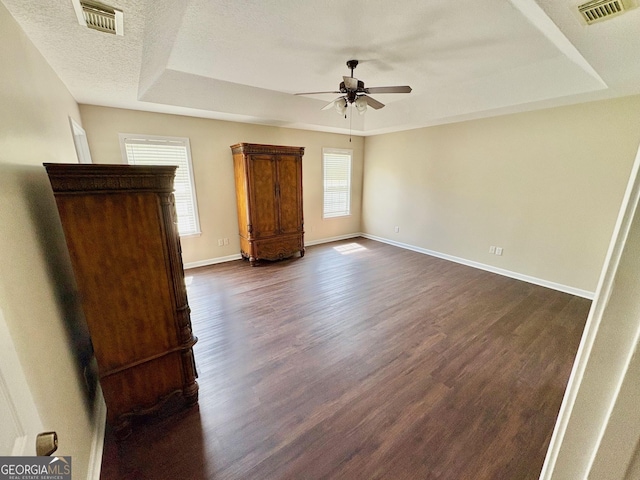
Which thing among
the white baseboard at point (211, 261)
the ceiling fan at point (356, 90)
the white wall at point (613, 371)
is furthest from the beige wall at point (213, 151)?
the white wall at point (613, 371)

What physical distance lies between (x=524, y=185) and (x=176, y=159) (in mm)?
5186

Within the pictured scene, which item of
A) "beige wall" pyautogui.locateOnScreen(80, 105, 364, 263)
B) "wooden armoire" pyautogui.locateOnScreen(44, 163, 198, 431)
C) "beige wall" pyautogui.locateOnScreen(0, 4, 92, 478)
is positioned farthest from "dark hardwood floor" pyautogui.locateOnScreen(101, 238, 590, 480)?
"beige wall" pyautogui.locateOnScreen(80, 105, 364, 263)

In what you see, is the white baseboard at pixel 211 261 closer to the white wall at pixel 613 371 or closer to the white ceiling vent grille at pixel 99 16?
the white ceiling vent grille at pixel 99 16

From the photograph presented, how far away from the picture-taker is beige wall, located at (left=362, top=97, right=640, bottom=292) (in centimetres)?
305

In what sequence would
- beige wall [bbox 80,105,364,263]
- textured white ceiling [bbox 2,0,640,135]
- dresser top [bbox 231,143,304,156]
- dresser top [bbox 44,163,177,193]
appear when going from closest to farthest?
1. dresser top [bbox 44,163,177,193]
2. textured white ceiling [bbox 2,0,640,135]
3. beige wall [bbox 80,105,364,263]
4. dresser top [bbox 231,143,304,156]

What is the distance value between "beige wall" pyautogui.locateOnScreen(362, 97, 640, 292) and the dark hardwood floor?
A: 67cm

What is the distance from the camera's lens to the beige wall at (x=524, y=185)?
10.00 ft

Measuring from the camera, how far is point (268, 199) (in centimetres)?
432

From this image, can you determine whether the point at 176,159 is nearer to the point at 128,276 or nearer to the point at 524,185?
the point at 128,276

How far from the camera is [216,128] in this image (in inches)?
162

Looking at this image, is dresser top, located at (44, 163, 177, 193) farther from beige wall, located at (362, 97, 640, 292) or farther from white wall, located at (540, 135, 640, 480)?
beige wall, located at (362, 97, 640, 292)

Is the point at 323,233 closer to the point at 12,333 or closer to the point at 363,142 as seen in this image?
the point at 363,142

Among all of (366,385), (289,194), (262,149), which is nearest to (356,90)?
(262,149)

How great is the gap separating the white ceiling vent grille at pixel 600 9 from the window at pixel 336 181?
163 inches
